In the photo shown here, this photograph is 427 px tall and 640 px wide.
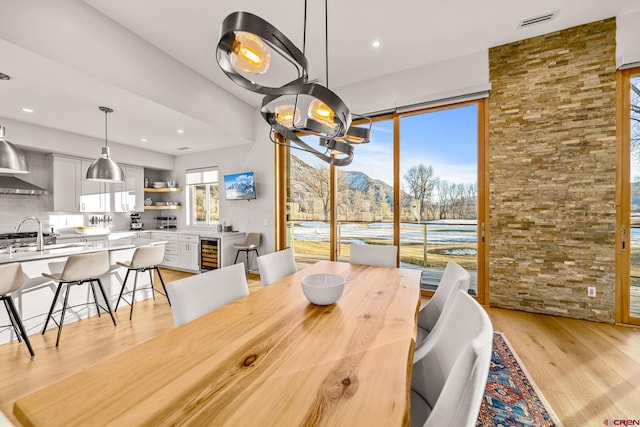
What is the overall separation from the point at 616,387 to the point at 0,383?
4.33 meters

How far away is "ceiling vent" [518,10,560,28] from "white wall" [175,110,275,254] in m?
3.66

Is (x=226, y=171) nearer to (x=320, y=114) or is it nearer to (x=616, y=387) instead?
(x=320, y=114)

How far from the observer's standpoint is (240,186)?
4887 mm

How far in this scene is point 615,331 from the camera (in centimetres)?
255

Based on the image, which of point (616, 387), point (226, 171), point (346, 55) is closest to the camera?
point (616, 387)

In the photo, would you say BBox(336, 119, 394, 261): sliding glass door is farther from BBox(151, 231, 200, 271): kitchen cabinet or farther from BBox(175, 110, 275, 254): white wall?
BBox(151, 231, 200, 271): kitchen cabinet

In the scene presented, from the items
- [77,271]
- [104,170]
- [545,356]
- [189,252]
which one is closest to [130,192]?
[189,252]

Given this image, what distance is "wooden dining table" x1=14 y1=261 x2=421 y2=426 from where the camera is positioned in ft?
2.13

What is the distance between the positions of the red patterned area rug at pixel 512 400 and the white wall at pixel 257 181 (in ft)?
11.7

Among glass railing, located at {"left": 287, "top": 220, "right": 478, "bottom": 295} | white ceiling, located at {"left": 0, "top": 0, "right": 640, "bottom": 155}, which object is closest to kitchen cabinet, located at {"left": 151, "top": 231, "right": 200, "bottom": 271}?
glass railing, located at {"left": 287, "top": 220, "right": 478, "bottom": 295}

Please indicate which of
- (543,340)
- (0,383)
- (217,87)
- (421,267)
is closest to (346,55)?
(217,87)

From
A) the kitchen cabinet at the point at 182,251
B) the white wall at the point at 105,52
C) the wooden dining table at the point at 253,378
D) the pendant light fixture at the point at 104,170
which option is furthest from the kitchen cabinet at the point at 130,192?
the wooden dining table at the point at 253,378

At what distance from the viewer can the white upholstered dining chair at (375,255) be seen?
2.66m

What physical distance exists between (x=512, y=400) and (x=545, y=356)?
0.79 meters
